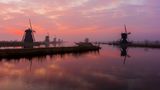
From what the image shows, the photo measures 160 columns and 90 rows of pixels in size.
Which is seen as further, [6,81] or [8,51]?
[8,51]

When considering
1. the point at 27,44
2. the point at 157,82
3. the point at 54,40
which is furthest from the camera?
the point at 54,40

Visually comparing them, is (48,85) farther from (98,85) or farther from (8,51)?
(8,51)

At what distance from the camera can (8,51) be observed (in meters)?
42.5

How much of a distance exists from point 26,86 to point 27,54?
90.8 feet

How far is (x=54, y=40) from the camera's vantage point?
186375mm

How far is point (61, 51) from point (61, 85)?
3856 centimetres

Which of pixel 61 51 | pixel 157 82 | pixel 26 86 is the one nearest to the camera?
pixel 26 86

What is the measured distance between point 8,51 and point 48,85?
27013 millimetres

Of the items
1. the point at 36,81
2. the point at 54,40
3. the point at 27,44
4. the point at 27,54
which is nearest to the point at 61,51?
the point at 27,54

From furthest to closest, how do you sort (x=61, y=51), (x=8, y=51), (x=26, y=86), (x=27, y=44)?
(x=27, y=44) → (x=61, y=51) → (x=8, y=51) → (x=26, y=86)

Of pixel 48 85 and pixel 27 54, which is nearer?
pixel 48 85

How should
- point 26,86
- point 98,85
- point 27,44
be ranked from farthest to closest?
1. point 27,44
2. point 98,85
3. point 26,86

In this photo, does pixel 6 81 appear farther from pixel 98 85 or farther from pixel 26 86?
pixel 98 85

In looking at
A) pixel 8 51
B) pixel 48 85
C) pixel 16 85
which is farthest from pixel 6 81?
pixel 8 51
